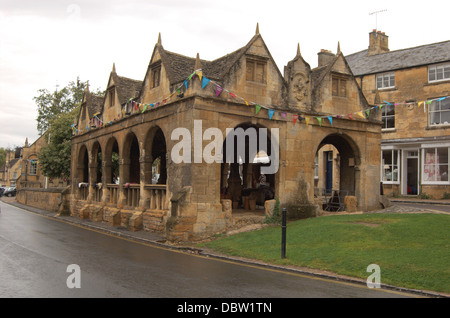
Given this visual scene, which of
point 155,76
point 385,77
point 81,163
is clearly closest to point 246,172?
point 155,76

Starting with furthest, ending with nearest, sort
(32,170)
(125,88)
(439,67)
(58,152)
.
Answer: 1. (32,170)
2. (58,152)
3. (439,67)
4. (125,88)

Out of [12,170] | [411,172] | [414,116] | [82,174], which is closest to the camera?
[82,174]

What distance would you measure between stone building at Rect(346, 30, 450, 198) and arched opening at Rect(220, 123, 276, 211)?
32.5ft

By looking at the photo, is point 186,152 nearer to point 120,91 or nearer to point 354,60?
point 120,91

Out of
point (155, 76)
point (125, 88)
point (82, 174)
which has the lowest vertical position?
point (82, 174)

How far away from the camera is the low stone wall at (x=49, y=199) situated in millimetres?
27377

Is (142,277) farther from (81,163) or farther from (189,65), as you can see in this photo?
(81,163)

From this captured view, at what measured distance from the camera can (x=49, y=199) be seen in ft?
104

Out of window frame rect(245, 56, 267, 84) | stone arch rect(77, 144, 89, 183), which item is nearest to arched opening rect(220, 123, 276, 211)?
window frame rect(245, 56, 267, 84)

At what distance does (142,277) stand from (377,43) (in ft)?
112

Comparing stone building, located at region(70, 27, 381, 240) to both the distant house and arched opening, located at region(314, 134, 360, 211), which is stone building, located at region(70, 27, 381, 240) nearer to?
arched opening, located at region(314, 134, 360, 211)

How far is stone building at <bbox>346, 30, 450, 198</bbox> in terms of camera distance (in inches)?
1154
